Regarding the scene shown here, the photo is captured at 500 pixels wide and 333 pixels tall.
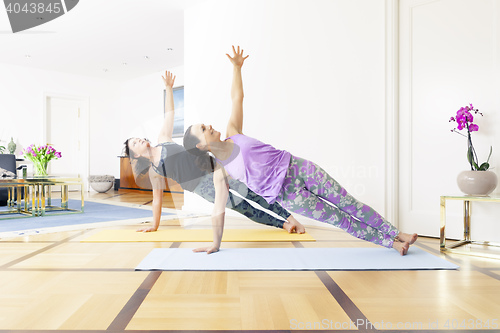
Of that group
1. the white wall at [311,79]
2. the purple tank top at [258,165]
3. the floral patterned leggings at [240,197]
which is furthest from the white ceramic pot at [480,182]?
the floral patterned leggings at [240,197]

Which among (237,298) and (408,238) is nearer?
(237,298)

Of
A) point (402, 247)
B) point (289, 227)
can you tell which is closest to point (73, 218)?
point (289, 227)

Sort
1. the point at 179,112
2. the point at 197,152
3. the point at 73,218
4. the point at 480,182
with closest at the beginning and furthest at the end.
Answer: the point at 197,152 → the point at 480,182 → the point at 73,218 → the point at 179,112

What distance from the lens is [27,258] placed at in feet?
7.77

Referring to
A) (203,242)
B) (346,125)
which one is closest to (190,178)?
(203,242)

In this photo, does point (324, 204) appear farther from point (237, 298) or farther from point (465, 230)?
point (465, 230)

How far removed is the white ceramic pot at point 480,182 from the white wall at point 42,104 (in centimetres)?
817

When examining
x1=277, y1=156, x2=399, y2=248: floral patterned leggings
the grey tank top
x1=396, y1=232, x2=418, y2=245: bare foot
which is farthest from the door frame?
x1=396, y1=232, x2=418, y2=245: bare foot

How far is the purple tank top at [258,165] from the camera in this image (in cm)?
227

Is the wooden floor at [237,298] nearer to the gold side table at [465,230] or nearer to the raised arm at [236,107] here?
the gold side table at [465,230]

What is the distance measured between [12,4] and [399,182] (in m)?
5.13

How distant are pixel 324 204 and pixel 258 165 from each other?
0.45m

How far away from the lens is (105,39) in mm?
6496

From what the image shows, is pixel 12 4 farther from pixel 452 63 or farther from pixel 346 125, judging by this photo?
pixel 452 63
